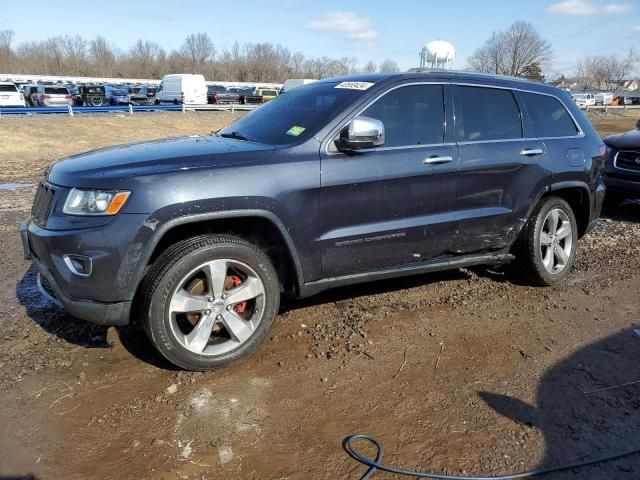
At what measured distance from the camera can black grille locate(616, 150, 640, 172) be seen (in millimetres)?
7594

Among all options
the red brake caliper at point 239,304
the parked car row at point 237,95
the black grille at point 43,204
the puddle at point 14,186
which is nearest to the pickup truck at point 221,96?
the parked car row at point 237,95

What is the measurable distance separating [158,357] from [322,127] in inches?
74.7

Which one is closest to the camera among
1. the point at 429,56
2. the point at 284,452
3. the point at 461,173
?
the point at 284,452

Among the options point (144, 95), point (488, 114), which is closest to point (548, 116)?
point (488, 114)

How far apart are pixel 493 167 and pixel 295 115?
1.62 meters

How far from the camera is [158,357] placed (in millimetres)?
3646

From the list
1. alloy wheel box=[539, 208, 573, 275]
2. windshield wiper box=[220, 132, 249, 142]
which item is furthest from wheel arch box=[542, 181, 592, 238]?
windshield wiper box=[220, 132, 249, 142]

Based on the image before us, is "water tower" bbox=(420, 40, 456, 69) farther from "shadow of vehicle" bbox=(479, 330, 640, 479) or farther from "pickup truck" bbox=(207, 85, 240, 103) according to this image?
"shadow of vehicle" bbox=(479, 330, 640, 479)

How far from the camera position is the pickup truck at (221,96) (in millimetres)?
41406

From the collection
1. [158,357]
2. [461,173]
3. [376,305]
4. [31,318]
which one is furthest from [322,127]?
[31,318]

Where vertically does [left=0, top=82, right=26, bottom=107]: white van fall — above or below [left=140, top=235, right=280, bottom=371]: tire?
above

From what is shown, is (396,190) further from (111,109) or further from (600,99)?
(600,99)

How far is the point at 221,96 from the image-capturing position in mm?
41375

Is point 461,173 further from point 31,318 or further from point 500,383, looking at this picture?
point 31,318
